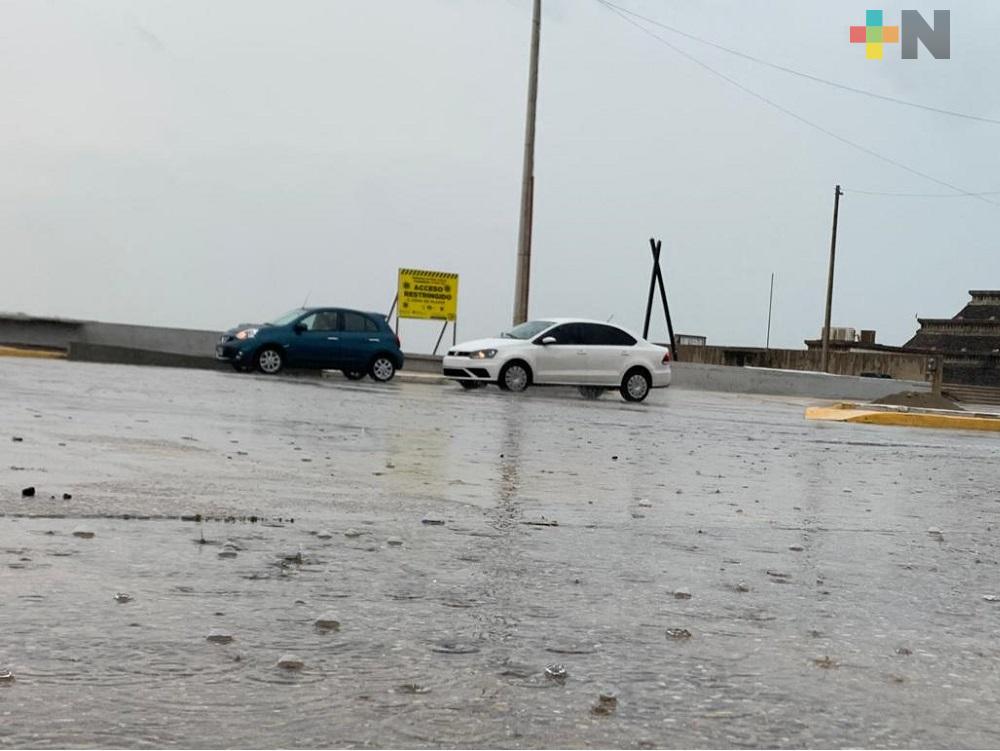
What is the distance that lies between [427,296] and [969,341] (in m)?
41.7

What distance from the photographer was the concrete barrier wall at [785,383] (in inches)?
1608

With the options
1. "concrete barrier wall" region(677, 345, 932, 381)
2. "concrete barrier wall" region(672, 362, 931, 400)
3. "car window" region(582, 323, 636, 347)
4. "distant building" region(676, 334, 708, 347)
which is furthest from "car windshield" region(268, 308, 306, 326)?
"distant building" region(676, 334, 708, 347)

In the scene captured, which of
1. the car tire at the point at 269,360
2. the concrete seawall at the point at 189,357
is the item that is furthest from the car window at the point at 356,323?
the concrete seawall at the point at 189,357

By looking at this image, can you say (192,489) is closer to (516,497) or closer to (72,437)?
(516,497)

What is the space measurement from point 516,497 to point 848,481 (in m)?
3.66

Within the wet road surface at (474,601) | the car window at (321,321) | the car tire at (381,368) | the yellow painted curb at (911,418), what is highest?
the car window at (321,321)

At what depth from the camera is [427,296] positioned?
4084cm

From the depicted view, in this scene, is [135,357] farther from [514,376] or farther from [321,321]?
[514,376]

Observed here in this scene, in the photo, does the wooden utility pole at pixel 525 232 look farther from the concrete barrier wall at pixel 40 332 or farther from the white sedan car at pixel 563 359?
the concrete barrier wall at pixel 40 332

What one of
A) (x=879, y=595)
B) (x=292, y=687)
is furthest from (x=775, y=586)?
(x=292, y=687)

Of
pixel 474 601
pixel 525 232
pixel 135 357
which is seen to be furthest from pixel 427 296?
pixel 474 601

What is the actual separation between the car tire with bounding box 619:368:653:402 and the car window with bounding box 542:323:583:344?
1.25 m

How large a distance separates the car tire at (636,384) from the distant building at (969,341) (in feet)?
A: 142

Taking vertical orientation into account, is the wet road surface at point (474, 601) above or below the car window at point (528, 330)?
below
